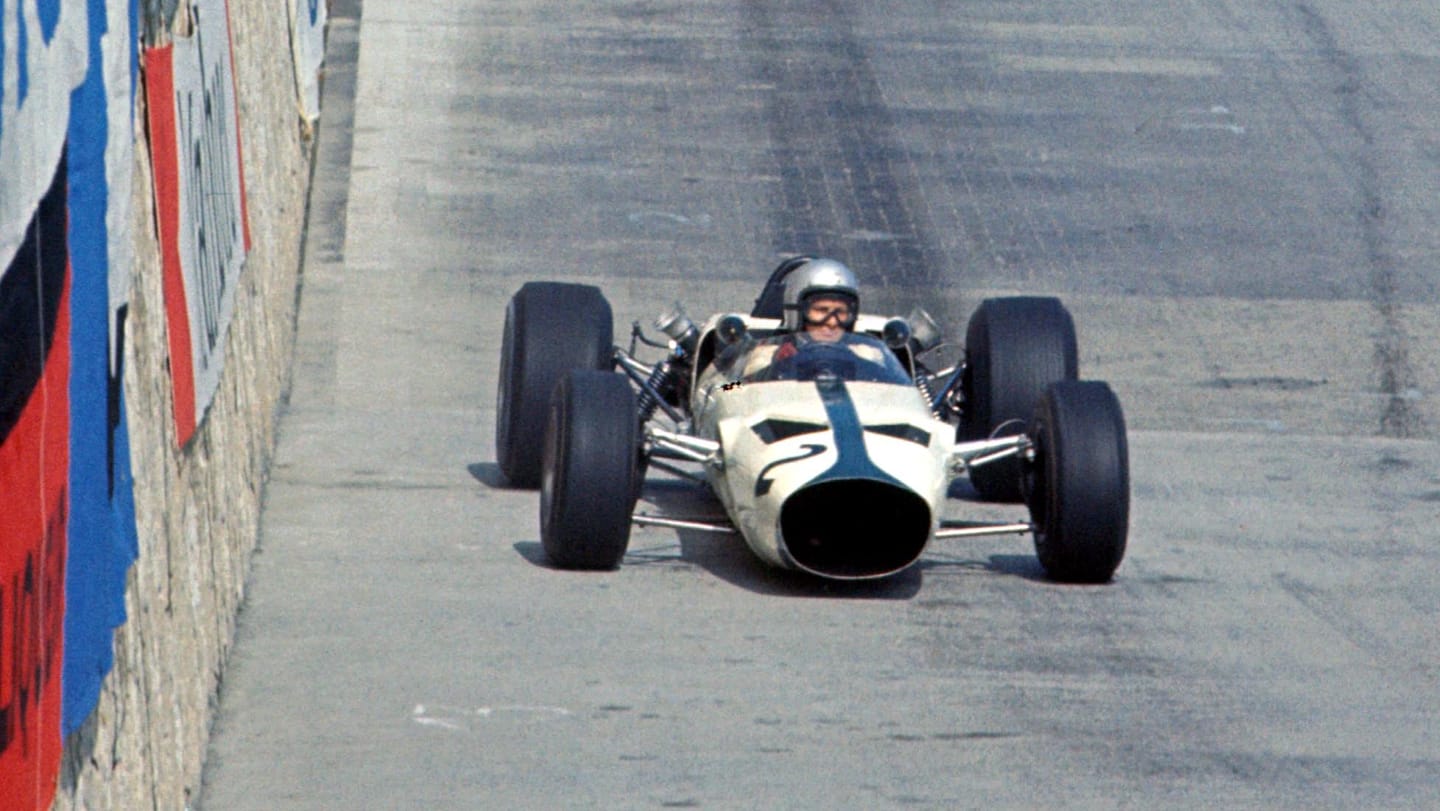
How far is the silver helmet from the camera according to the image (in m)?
10.8

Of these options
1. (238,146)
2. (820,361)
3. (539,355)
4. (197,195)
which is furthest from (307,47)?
(197,195)

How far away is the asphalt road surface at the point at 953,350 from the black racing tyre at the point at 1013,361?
1.72 ft

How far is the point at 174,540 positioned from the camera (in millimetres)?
6941

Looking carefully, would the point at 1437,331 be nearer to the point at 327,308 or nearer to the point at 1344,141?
the point at 1344,141

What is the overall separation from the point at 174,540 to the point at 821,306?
4433 millimetres

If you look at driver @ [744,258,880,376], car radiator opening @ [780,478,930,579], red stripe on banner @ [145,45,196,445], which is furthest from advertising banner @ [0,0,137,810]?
driver @ [744,258,880,376]

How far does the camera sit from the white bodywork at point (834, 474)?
9.41m

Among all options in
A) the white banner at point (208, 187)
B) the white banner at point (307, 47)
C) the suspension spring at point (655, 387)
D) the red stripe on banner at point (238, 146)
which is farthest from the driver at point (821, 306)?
the white banner at point (307, 47)

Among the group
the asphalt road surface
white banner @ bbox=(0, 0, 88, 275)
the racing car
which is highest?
white banner @ bbox=(0, 0, 88, 275)

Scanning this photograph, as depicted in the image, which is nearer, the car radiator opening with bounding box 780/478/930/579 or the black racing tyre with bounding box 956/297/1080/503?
the car radiator opening with bounding box 780/478/930/579

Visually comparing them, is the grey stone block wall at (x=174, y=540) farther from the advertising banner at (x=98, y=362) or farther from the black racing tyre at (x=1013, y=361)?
the black racing tyre at (x=1013, y=361)

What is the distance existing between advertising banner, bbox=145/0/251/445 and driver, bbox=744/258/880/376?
2451 millimetres

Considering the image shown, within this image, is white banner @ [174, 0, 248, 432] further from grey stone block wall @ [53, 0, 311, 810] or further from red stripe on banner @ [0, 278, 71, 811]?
red stripe on banner @ [0, 278, 71, 811]

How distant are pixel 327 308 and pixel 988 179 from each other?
6143mm
